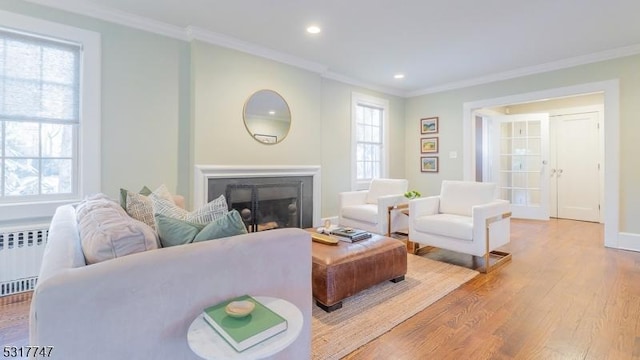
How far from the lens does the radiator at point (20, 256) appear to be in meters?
2.45

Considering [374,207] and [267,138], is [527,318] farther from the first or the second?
[267,138]

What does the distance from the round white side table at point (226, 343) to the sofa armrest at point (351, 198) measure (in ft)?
11.4

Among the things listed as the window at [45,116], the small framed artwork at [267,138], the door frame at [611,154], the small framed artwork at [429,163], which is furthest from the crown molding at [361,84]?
the window at [45,116]

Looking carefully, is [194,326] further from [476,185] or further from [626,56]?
[626,56]

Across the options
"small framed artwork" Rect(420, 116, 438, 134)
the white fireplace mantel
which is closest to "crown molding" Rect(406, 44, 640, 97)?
"small framed artwork" Rect(420, 116, 438, 134)

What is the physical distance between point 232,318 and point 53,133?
2904 millimetres

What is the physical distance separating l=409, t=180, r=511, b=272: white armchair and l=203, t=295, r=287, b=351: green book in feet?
8.49

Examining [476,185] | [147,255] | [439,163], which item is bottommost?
[147,255]

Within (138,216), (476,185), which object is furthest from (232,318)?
(476,185)

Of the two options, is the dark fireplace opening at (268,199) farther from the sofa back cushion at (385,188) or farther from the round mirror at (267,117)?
the sofa back cushion at (385,188)

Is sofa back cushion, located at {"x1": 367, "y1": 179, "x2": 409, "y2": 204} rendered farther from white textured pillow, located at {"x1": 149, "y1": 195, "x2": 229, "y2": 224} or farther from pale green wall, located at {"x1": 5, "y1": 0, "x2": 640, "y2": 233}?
white textured pillow, located at {"x1": 149, "y1": 195, "x2": 229, "y2": 224}

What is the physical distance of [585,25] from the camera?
3.16 metres

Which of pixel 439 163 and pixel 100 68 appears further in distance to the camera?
pixel 439 163

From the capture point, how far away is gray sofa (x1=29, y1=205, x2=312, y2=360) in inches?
34.4
